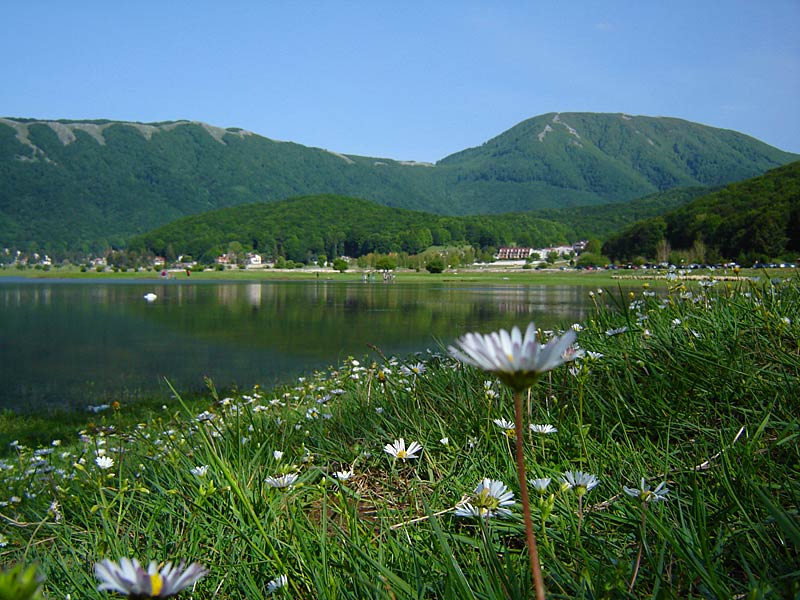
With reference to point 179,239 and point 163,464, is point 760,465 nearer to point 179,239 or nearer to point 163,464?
point 163,464

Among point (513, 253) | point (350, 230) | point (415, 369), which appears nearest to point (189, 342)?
point (415, 369)

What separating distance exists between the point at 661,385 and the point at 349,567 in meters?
1.96

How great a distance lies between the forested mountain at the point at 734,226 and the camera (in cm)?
6462

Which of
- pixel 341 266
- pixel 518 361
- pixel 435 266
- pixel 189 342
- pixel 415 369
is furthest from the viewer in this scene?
pixel 341 266

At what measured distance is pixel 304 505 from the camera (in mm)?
2102

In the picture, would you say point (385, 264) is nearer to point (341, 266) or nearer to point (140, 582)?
point (341, 266)

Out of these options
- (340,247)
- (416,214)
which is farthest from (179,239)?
(416,214)

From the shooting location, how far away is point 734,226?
251 ft

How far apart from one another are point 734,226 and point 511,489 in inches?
3500

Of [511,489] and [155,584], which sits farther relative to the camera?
[511,489]

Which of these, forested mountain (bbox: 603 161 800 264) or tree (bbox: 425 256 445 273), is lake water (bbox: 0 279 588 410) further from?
tree (bbox: 425 256 445 273)

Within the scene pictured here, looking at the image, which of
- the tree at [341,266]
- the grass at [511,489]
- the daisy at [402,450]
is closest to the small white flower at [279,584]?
the grass at [511,489]

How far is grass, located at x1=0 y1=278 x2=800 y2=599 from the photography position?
127 cm

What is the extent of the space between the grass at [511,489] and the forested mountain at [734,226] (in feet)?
176
